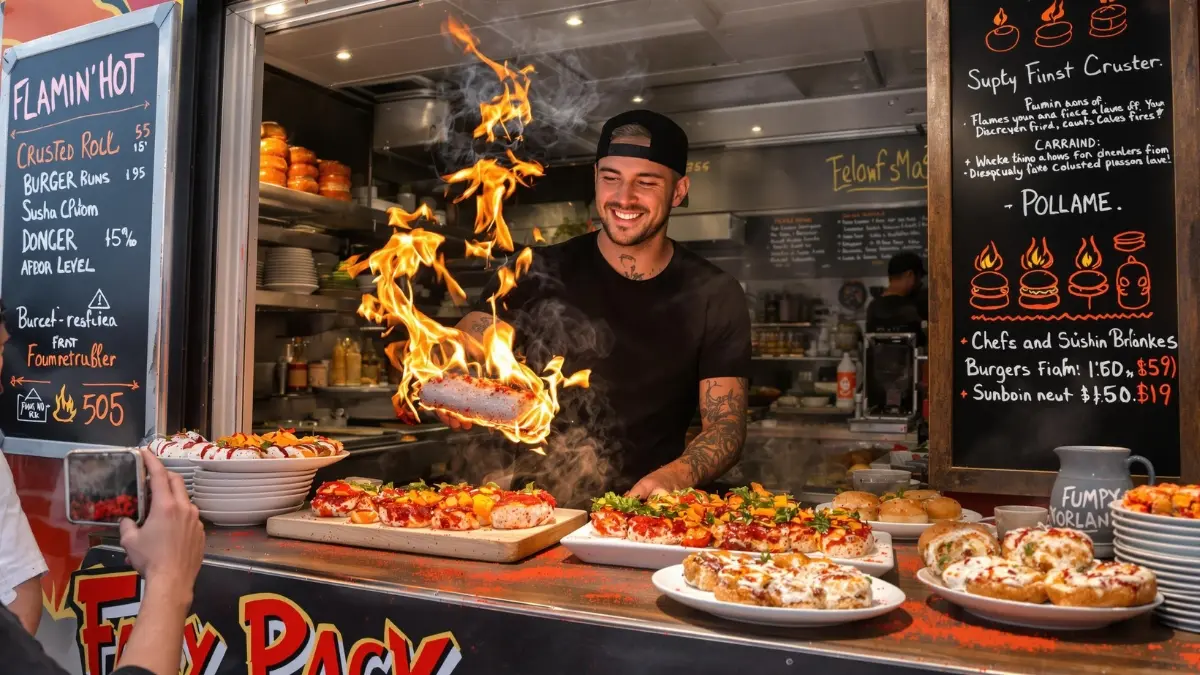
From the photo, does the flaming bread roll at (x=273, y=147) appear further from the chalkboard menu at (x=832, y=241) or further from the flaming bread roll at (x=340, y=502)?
the chalkboard menu at (x=832, y=241)

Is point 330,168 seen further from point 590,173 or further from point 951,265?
point 951,265

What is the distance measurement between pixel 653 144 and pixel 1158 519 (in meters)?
2.67

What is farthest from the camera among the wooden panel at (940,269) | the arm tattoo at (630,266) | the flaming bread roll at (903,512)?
the arm tattoo at (630,266)

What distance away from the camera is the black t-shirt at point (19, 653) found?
1196mm

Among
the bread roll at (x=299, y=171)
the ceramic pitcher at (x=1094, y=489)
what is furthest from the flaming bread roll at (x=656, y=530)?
the bread roll at (x=299, y=171)

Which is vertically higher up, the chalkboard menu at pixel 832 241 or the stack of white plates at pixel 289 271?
the chalkboard menu at pixel 832 241

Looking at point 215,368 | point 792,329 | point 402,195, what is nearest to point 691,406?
point 215,368

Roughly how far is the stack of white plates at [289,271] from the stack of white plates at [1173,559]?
501cm

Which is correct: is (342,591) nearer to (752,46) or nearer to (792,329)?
(752,46)

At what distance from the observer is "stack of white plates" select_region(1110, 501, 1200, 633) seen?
166 cm

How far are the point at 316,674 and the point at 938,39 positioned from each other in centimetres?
238

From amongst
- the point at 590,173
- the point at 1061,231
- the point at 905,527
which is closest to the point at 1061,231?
the point at 1061,231

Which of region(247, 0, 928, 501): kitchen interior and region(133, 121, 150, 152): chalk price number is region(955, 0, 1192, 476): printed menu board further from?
region(133, 121, 150, 152): chalk price number

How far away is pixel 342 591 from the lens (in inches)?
78.4
